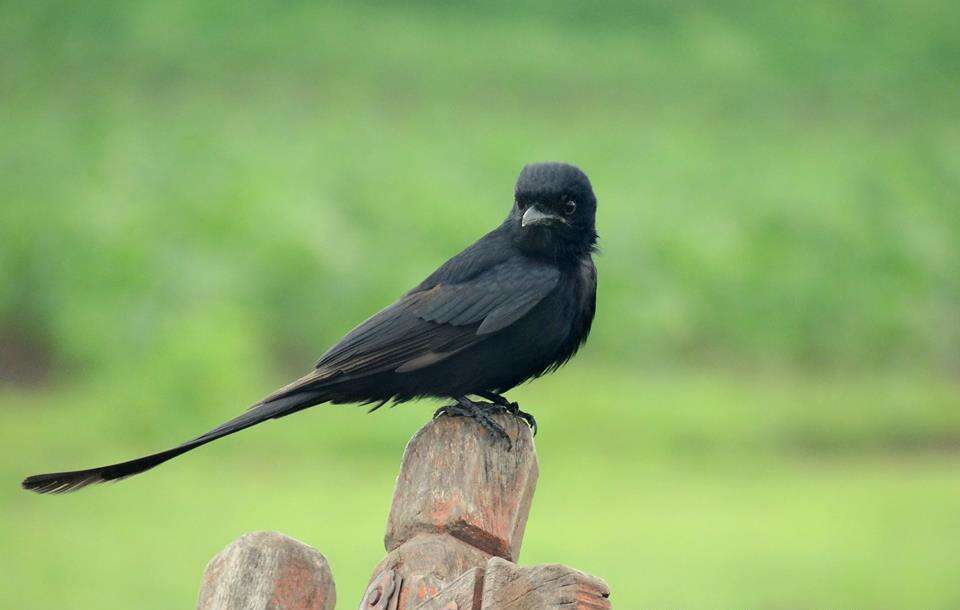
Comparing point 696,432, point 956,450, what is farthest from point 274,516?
point 956,450

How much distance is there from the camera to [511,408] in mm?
2523

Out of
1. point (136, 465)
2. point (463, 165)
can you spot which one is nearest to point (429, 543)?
point (136, 465)

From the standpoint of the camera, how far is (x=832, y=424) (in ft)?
21.5

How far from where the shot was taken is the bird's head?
2.68 metres

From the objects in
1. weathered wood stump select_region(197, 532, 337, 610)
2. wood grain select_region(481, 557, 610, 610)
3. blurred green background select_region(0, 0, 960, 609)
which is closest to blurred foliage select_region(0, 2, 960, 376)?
blurred green background select_region(0, 0, 960, 609)

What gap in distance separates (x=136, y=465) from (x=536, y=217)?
984 millimetres

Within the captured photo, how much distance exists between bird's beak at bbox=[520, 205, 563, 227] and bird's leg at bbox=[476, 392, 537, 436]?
371mm

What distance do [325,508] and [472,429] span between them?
3.59 meters

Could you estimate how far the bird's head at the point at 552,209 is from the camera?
8.78 ft

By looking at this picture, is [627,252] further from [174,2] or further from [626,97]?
[174,2]

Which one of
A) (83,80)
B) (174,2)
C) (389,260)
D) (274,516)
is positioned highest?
(174,2)

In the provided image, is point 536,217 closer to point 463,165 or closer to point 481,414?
point 481,414

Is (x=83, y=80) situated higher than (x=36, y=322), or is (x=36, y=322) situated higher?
(x=83, y=80)

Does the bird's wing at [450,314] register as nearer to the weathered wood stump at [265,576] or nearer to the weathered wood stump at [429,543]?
the weathered wood stump at [429,543]
